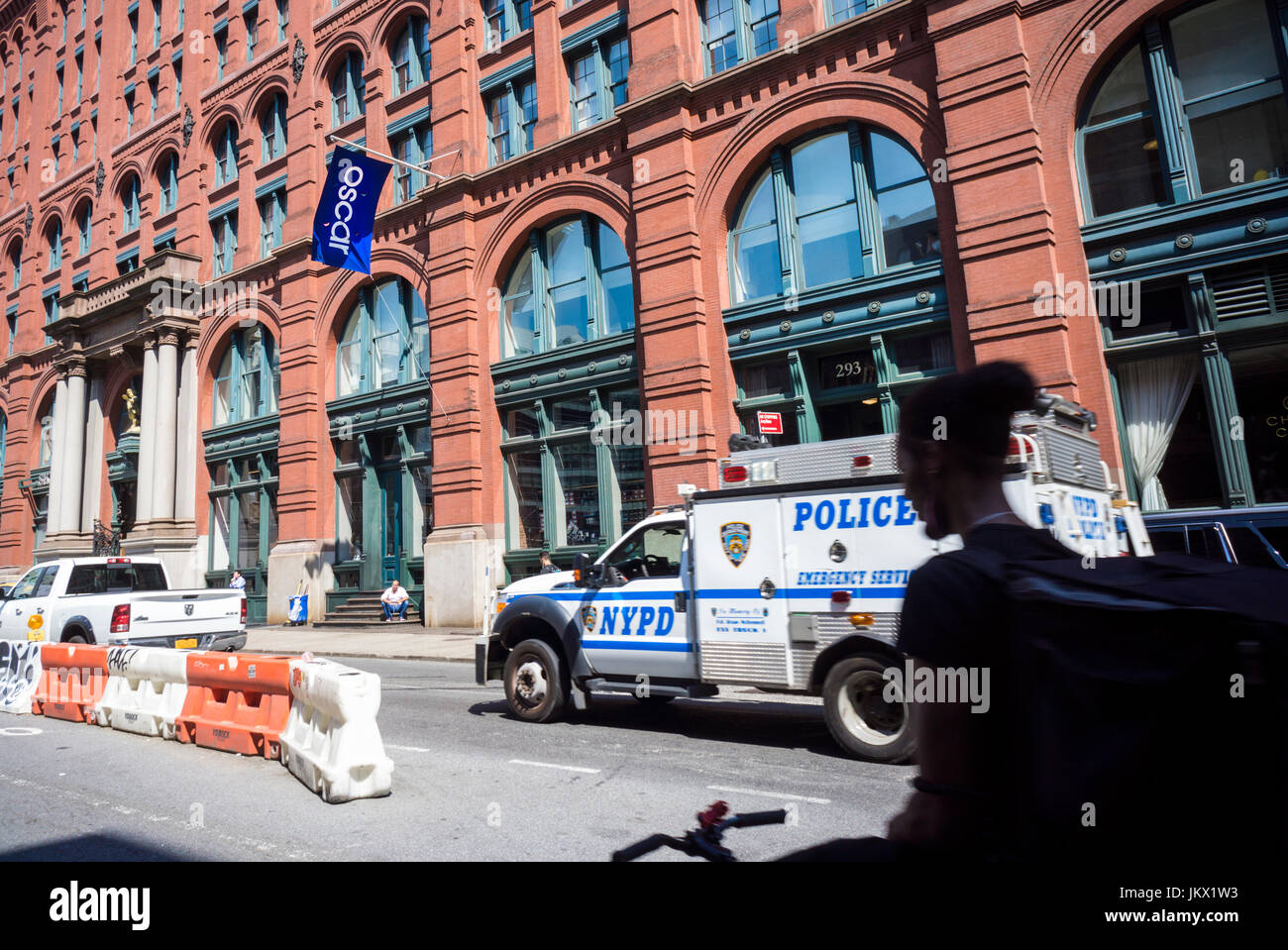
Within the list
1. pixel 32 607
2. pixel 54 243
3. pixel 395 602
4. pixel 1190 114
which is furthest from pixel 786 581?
pixel 54 243

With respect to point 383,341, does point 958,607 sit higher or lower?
lower

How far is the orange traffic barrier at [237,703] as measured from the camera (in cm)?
729

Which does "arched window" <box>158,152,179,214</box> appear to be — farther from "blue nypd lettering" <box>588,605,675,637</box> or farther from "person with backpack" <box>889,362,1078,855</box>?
"person with backpack" <box>889,362,1078,855</box>

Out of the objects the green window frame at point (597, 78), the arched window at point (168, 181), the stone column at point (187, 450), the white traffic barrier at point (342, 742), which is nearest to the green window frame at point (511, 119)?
the green window frame at point (597, 78)

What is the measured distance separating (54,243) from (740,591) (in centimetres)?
4250

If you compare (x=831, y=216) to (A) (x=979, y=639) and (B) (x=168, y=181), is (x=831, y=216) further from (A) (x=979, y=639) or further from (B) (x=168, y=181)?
(B) (x=168, y=181)

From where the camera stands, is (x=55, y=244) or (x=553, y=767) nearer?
(x=553, y=767)

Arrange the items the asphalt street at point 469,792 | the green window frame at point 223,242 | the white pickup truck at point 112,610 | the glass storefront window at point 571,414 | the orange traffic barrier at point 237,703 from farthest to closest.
Answer: the green window frame at point 223,242
the glass storefront window at point 571,414
the white pickup truck at point 112,610
the orange traffic barrier at point 237,703
the asphalt street at point 469,792

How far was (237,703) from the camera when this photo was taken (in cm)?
778

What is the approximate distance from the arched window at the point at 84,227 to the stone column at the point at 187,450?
11.9 metres

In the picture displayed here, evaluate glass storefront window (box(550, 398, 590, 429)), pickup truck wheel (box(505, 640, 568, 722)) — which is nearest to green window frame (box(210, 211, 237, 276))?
glass storefront window (box(550, 398, 590, 429))

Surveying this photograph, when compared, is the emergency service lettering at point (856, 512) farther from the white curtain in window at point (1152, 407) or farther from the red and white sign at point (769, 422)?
the white curtain in window at point (1152, 407)
